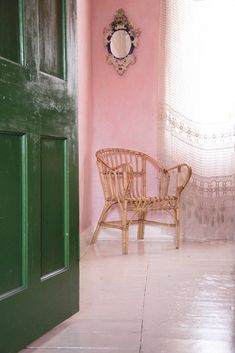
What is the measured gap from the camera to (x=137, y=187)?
449 cm

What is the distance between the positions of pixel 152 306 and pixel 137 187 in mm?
2175

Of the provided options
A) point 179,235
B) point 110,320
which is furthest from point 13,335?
point 179,235

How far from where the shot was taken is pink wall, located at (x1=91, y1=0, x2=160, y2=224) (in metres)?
4.59

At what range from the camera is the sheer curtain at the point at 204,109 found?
4.37 m

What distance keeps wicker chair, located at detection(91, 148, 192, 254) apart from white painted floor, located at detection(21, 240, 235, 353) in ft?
1.27

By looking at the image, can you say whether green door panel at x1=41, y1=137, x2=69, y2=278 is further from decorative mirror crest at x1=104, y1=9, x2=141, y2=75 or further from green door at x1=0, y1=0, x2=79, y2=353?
decorative mirror crest at x1=104, y1=9, x2=141, y2=75

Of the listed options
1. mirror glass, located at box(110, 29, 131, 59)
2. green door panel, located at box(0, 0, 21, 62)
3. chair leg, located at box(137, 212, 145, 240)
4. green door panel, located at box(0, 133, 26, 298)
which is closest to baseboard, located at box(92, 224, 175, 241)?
chair leg, located at box(137, 212, 145, 240)

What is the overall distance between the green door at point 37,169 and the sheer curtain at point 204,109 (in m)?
2.39

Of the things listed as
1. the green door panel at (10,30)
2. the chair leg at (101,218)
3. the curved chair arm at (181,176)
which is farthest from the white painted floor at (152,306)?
the green door panel at (10,30)

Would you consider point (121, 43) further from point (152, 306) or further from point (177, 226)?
point (152, 306)

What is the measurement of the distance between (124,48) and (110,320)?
10.1 feet

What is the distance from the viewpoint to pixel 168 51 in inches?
176

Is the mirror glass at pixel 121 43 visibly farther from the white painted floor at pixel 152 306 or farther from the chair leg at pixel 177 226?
the white painted floor at pixel 152 306

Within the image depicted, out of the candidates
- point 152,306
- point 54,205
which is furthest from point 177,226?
point 54,205
